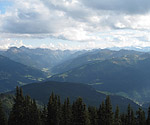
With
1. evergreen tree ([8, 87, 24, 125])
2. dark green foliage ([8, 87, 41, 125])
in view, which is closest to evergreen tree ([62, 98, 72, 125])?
dark green foliage ([8, 87, 41, 125])

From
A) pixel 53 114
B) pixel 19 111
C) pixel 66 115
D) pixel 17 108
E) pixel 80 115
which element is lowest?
pixel 66 115

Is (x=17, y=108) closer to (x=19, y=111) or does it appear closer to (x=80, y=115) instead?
(x=19, y=111)

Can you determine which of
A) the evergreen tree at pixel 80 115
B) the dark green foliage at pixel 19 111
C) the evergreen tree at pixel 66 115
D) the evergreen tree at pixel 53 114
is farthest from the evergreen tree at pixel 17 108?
the evergreen tree at pixel 66 115

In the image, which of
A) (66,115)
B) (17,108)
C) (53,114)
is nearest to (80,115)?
(53,114)

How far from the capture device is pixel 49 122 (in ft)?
250

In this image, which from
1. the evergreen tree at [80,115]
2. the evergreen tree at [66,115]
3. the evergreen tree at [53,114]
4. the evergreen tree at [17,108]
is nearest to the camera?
the evergreen tree at [80,115]

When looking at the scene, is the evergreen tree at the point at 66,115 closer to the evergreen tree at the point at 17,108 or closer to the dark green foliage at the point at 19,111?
the dark green foliage at the point at 19,111

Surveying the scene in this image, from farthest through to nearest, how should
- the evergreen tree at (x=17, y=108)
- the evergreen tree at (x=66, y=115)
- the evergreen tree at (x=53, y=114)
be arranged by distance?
the evergreen tree at (x=66, y=115) < the evergreen tree at (x=53, y=114) < the evergreen tree at (x=17, y=108)

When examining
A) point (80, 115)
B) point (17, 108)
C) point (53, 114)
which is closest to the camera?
point (80, 115)

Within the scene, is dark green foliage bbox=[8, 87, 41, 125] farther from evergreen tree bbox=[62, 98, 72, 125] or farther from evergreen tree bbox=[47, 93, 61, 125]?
evergreen tree bbox=[62, 98, 72, 125]

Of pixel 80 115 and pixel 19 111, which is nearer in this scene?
pixel 80 115

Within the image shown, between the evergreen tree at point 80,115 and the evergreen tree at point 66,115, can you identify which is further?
the evergreen tree at point 66,115

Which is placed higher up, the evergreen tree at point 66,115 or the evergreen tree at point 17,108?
the evergreen tree at point 17,108

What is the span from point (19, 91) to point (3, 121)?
22927 mm
